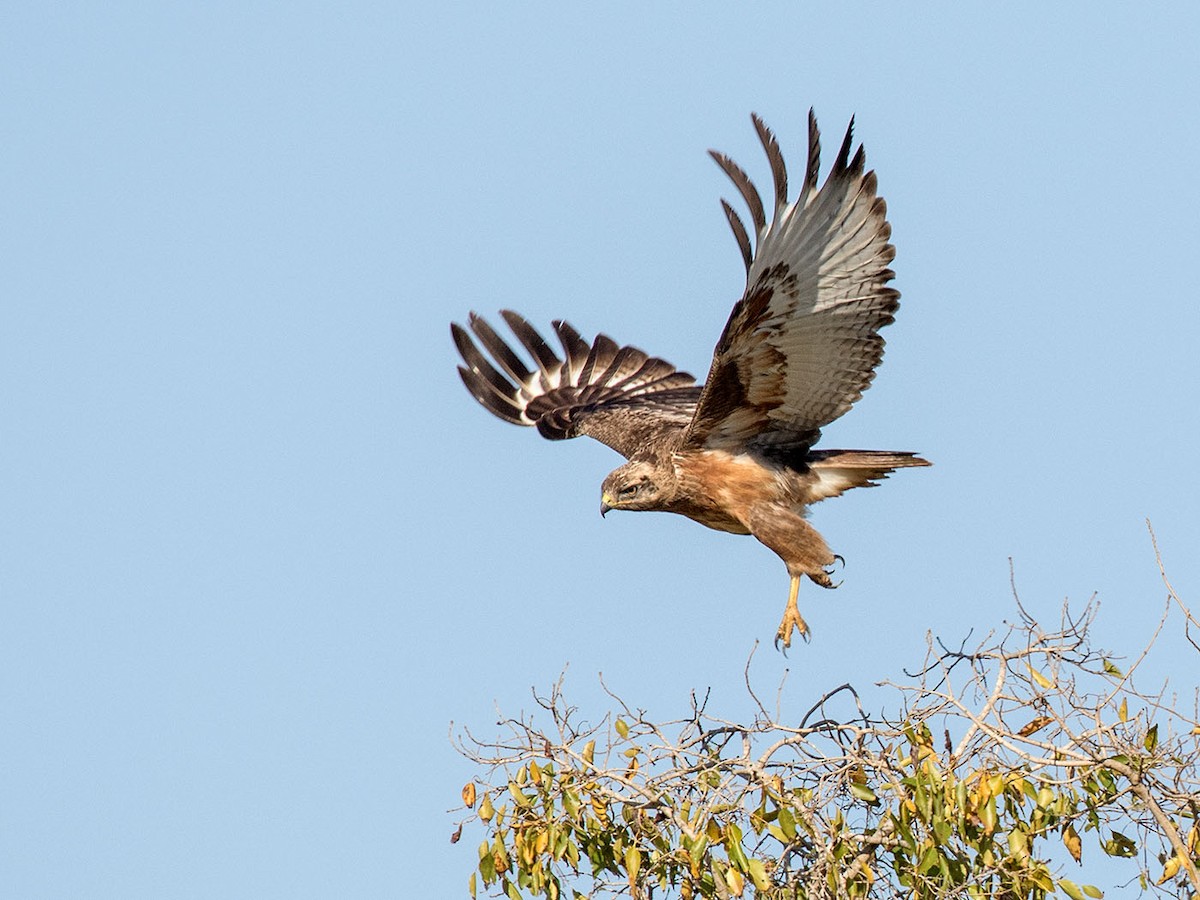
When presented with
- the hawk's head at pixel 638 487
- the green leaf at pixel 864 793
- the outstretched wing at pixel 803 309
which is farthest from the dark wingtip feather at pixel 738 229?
the green leaf at pixel 864 793

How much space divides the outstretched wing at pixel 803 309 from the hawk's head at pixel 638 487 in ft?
1.03

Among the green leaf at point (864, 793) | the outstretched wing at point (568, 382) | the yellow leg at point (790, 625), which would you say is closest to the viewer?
the green leaf at point (864, 793)

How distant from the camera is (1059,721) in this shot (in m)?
4.86

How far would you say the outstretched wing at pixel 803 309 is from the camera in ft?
23.5

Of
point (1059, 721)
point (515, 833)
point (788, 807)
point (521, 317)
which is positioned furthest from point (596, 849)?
point (521, 317)

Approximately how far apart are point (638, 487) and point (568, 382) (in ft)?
10.2

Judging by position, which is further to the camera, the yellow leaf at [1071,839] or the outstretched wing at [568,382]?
the outstretched wing at [568,382]

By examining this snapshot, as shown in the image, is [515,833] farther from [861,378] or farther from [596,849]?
[861,378]

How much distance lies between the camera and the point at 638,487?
8891 mm

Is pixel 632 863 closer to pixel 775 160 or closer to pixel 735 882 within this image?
pixel 735 882

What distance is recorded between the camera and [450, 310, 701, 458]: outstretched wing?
35.9 ft

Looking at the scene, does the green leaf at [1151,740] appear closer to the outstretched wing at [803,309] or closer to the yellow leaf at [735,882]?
the yellow leaf at [735,882]

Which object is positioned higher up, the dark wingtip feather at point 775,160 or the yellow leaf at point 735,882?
the dark wingtip feather at point 775,160

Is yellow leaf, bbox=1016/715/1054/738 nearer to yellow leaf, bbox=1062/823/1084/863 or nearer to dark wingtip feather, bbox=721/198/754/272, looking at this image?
yellow leaf, bbox=1062/823/1084/863
